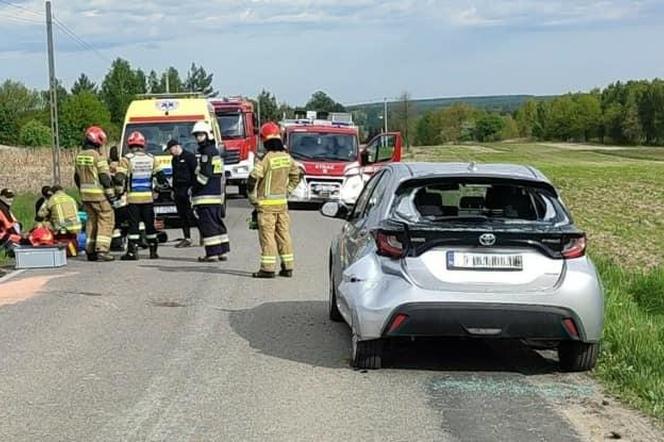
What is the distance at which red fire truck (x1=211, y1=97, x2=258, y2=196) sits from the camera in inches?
1120

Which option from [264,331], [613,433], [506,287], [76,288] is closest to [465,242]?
[506,287]

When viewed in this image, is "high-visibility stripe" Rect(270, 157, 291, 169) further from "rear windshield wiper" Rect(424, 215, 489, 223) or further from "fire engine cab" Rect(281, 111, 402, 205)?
"fire engine cab" Rect(281, 111, 402, 205)

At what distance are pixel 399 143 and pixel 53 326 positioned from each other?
729 inches

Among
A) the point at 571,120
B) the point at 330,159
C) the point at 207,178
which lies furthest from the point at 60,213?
the point at 571,120

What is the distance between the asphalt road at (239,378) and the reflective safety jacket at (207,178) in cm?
289

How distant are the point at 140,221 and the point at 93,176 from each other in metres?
1.06

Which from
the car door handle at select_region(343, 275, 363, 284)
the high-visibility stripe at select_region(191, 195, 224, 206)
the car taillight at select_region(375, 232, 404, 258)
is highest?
the car taillight at select_region(375, 232, 404, 258)

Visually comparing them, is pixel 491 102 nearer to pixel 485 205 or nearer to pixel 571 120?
pixel 571 120

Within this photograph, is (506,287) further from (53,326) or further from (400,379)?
(53,326)

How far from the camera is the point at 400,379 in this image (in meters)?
7.45

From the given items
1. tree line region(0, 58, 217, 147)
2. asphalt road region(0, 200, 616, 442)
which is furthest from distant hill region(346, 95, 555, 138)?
asphalt road region(0, 200, 616, 442)

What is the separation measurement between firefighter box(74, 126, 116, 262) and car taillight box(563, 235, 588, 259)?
8.72 metres

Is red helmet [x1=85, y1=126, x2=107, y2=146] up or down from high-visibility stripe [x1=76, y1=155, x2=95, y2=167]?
up

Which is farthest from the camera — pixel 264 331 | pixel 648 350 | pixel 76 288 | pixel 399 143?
pixel 399 143
